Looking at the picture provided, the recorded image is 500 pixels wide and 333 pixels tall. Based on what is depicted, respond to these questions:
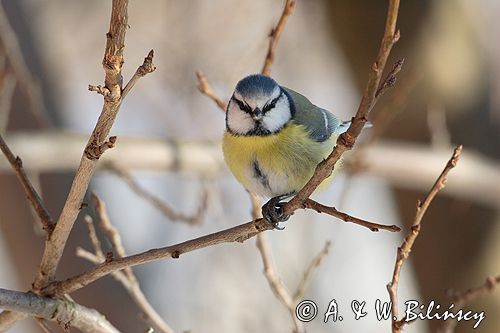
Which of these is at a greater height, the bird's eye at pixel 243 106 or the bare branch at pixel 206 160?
the bare branch at pixel 206 160

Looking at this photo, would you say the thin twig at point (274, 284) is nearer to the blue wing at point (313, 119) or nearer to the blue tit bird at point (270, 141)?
the blue tit bird at point (270, 141)

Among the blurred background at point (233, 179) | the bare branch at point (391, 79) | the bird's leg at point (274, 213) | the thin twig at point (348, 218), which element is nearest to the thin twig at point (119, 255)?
the bird's leg at point (274, 213)

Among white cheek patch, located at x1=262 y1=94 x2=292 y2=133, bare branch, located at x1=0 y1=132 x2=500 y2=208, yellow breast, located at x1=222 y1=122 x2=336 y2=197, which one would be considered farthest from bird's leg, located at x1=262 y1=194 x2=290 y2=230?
bare branch, located at x1=0 y1=132 x2=500 y2=208

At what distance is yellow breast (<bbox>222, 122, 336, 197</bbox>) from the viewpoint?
4.07 feet

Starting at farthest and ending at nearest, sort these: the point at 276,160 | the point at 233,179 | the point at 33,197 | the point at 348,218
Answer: the point at 233,179
the point at 276,160
the point at 33,197
the point at 348,218

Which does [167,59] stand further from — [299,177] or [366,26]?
[299,177]

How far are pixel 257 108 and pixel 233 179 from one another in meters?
1.40

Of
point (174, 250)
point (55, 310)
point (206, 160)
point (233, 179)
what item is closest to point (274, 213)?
point (174, 250)

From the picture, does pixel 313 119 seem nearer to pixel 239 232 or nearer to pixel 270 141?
pixel 270 141

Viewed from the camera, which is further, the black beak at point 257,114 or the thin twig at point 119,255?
the black beak at point 257,114

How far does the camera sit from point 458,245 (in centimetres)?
245

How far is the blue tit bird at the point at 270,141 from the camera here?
1243 millimetres

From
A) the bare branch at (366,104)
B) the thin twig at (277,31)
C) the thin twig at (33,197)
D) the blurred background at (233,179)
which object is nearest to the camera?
the bare branch at (366,104)

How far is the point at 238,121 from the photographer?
4.31 feet
